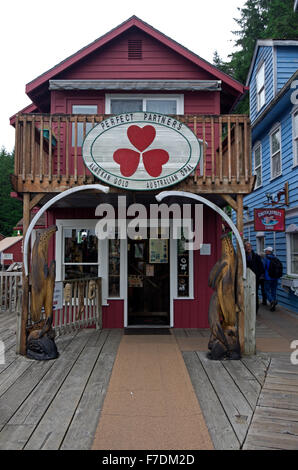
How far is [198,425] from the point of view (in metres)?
2.89

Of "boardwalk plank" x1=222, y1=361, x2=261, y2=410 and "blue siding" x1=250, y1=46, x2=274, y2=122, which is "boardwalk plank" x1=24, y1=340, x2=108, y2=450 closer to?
"boardwalk plank" x1=222, y1=361, x2=261, y2=410

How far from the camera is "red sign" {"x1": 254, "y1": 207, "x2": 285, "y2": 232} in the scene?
8.40 meters

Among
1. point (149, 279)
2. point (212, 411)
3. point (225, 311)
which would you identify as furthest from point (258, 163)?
point (212, 411)

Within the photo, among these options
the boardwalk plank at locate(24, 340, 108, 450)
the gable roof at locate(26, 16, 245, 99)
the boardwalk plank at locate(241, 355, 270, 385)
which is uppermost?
the gable roof at locate(26, 16, 245, 99)

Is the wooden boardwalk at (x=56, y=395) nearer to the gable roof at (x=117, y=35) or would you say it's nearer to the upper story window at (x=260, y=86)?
the gable roof at (x=117, y=35)

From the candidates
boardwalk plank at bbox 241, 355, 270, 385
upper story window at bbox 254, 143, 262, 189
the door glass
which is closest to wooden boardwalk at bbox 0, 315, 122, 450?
the door glass

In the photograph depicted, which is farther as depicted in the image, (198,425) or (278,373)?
(278,373)

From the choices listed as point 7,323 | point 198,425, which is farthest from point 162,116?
point 7,323

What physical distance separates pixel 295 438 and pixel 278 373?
155 centimetres

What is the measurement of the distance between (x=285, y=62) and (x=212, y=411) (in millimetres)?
10662

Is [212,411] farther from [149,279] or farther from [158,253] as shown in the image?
[158,253]

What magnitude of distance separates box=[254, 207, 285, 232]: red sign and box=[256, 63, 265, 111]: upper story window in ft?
16.3

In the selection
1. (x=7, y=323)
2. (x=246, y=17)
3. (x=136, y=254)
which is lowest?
(x=7, y=323)
